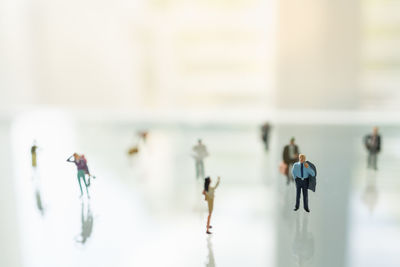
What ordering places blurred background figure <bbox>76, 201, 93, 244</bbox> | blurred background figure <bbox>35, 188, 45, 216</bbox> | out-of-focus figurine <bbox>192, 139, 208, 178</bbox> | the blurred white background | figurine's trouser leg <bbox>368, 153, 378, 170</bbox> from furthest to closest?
the blurred white background
figurine's trouser leg <bbox>368, 153, 378, 170</bbox>
out-of-focus figurine <bbox>192, 139, 208, 178</bbox>
blurred background figure <bbox>35, 188, 45, 216</bbox>
blurred background figure <bbox>76, 201, 93, 244</bbox>

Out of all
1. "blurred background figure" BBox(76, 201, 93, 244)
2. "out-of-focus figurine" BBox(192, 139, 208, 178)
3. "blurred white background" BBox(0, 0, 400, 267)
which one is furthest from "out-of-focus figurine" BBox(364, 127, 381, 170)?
"blurred background figure" BBox(76, 201, 93, 244)

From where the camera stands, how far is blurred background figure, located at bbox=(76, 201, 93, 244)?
14.8ft

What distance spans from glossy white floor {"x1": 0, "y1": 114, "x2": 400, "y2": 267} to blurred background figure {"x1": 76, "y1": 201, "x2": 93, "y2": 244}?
1cm

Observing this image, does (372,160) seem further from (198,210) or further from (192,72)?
(192,72)

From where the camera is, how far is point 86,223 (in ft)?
16.1

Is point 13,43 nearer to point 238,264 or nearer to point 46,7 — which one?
point 46,7

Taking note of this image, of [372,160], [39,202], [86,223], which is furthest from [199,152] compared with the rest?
[372,160]

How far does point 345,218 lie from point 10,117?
12.1 m

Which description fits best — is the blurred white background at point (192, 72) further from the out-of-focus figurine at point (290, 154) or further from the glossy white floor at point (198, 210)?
the out-of-focus figurine at point (290, 154)

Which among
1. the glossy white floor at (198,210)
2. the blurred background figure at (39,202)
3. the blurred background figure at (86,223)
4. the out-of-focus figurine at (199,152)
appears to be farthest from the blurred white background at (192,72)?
the blurred background figure at (86,223)

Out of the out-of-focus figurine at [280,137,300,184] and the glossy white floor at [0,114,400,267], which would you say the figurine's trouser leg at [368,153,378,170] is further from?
the out-of-focus figurine at [280,137,300,184]

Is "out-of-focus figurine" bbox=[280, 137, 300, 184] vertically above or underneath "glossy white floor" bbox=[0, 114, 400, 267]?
above

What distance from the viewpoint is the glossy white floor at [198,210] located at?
408 cm

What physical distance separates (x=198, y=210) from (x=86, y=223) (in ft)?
5.29
